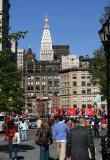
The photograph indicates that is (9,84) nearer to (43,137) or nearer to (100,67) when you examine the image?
(43,137)

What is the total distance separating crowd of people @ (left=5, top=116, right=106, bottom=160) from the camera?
1271cm

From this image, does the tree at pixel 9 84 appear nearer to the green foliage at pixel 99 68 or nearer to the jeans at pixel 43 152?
the jeans at pixel 43 152

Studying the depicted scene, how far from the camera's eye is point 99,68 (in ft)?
184

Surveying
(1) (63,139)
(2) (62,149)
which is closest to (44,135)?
(2) (62,149)

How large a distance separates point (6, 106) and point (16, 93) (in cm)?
88

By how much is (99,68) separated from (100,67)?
0.14m

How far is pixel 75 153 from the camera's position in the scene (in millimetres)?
12727

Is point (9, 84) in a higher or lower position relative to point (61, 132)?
higher

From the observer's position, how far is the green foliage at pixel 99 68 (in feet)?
178

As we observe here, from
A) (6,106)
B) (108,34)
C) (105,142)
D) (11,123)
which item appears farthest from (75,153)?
(6,106)

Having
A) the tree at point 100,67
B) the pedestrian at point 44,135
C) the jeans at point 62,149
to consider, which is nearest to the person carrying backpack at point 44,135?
the pedestrian at point 44,135

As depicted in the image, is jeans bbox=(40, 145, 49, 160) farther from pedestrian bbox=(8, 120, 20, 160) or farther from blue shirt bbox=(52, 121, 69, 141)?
pedestrian bbox=(8, 120, 20, 160)

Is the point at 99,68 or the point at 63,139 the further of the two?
the point at 99,68

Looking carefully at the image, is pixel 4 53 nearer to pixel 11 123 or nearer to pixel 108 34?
pixel 11 123
